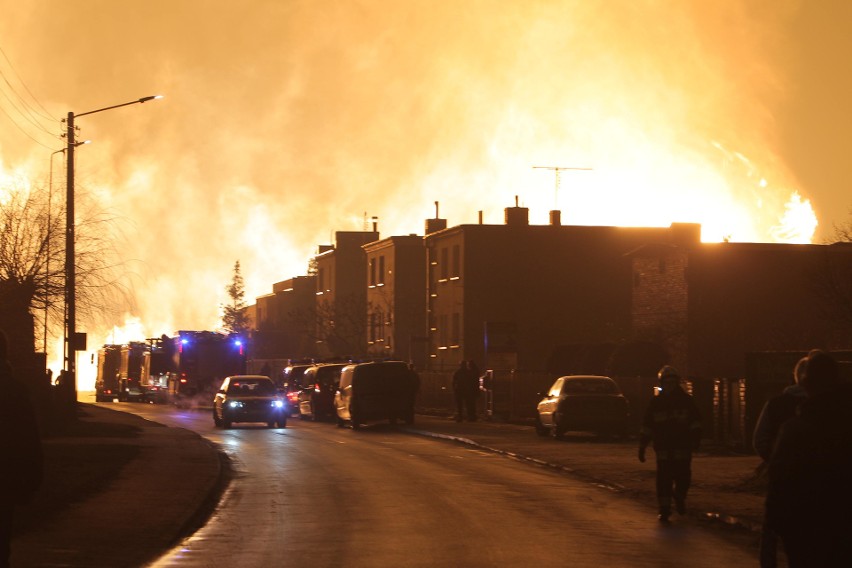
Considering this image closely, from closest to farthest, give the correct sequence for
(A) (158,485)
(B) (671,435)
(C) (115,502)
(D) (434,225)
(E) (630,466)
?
1. (B) (671,435)
2. (C) (115,502)
3. (A) (158,485)
4. (E) (630,466)
5. (D) (434,225)

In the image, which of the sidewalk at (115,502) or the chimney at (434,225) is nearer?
the sidewalk at (115,502)

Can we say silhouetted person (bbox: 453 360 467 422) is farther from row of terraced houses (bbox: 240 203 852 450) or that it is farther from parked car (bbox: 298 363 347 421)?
parked car (bbox: 298 363 347 421)

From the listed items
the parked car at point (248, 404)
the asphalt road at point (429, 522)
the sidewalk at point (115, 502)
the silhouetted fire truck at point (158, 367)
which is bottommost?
the asphalt road at point (429, 522)

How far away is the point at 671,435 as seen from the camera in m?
17.5

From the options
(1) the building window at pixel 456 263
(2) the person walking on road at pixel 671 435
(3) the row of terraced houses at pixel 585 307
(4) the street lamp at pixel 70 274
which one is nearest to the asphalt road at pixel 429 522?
(2) the person walking on road at pixel 671 435

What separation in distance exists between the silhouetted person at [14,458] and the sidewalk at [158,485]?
3.55 m

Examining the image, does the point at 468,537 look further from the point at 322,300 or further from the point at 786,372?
the point at 322,300

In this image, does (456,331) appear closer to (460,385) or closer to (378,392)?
(460,385)

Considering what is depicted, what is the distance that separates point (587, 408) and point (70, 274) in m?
13.5

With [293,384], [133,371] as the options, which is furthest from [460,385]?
Answer: [133,371]

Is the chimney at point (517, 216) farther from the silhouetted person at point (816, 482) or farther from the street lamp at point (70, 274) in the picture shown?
the silhouetted person at point (816, 482)

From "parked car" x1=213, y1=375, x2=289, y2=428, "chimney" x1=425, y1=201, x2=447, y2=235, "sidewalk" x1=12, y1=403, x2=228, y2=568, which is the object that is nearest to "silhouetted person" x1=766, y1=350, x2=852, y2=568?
"sidewalk" x1=12, y1=403, x2=228, y2=568

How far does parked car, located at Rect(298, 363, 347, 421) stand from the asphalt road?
2096 centimetres

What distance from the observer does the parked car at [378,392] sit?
42.5 m
